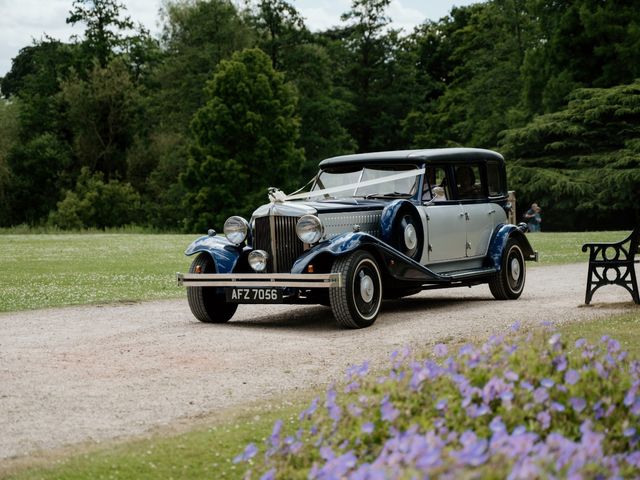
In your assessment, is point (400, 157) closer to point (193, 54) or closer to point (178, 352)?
point (178, 352)

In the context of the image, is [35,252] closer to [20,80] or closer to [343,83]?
[343,83]

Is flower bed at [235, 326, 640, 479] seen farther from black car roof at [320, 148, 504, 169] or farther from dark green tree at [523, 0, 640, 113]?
dark green tree at [523, 0, 640, 113]

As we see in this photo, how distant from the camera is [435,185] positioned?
42.1 feet

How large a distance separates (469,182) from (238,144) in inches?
1721

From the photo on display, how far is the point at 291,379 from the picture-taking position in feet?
25.3

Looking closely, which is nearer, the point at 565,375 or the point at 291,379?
the point at 565,375

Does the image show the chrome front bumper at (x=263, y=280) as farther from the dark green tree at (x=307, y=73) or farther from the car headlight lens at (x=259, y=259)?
the dark green tree at (x=307, y=73)

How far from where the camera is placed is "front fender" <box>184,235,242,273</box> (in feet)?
37.4

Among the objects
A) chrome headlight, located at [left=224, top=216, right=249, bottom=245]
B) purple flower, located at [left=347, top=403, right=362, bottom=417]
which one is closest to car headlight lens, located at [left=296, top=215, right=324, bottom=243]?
chrome headlight, located at [left=224, top=216, right=249, bottom=245]

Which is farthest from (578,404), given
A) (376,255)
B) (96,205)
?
(96,205)

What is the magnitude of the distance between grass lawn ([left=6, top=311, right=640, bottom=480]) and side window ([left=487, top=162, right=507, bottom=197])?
8455 mm

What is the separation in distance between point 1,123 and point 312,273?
2291 inches

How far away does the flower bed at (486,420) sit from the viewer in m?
3.28

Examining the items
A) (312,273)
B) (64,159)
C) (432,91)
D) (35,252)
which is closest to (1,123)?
(64,159)
